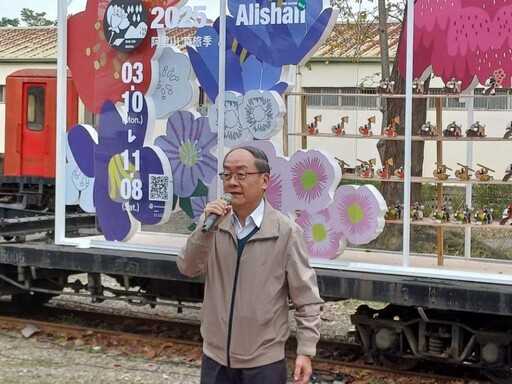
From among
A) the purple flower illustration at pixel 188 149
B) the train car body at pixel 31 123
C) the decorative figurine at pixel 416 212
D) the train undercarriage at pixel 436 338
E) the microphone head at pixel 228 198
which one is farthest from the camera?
the train car body at pixel 31 123

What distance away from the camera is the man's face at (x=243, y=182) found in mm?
3932

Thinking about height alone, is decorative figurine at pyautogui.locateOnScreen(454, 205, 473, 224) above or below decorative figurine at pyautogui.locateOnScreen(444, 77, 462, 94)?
below

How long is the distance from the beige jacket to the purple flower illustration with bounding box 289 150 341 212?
314cm

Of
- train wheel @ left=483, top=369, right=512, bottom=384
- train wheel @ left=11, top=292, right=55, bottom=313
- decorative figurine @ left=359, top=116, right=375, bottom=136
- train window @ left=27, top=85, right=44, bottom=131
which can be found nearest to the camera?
train wheel @ left=483, top=369, right=512, bottom=384

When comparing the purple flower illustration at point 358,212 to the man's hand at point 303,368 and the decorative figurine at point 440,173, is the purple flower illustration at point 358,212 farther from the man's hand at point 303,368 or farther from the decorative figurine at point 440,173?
the man's hand at point 303,368

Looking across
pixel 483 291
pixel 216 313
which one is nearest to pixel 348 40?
pixel 483 291

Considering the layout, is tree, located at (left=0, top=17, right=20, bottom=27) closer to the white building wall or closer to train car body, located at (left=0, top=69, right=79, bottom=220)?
train car body, located at (left=0, top=69, right=79, bottom=220)

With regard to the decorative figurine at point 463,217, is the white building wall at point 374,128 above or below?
above

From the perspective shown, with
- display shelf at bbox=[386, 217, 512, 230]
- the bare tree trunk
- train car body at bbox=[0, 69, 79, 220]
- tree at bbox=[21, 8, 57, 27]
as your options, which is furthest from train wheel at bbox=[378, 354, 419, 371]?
tree at bbox=[21, 8, 57, 27]

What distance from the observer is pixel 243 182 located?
3.93 metres

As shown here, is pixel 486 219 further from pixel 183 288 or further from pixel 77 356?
pixel 77 356

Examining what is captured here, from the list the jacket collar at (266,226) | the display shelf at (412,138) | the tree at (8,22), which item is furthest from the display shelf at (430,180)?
the tree at (8,22)

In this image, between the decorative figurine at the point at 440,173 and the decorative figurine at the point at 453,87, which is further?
the decorative figurine at the point at 453,87

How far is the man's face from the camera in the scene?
393 cm
